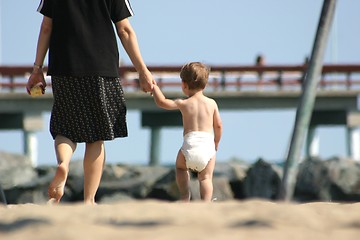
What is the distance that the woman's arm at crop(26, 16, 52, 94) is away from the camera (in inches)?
301

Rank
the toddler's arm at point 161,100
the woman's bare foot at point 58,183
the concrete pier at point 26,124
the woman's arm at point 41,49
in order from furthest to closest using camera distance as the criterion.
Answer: the concrete pier at point 26,124, the toddler's arm at point 161,100, the woman's arm at point 41,49, the woman's bare foot at point 58,183

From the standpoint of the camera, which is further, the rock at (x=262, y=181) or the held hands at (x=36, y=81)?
the rock at (x=262, y=181)

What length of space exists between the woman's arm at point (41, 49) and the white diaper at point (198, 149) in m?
1.21

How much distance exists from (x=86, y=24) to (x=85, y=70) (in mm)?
297

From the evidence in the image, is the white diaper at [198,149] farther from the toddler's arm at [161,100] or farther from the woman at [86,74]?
the woman at [86,74]

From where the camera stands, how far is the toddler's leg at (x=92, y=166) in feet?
25.3

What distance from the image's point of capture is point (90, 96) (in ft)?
25.1

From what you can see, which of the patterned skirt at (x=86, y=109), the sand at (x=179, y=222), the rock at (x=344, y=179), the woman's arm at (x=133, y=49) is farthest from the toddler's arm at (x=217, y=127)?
the rock at (x=344, y=179)

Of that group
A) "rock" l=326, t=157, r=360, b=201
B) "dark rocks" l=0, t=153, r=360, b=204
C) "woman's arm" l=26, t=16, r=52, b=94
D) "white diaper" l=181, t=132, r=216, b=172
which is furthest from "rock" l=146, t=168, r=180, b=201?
"woman's arm" l=26, t=16, r=52, b=94

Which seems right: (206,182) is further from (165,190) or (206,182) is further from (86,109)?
(165,190)

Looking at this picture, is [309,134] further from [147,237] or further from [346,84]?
[147,237]

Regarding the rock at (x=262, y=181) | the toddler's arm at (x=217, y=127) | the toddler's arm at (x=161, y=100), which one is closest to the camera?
the toddler's arm at (x=161, y=100)

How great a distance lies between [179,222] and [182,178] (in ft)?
8.90

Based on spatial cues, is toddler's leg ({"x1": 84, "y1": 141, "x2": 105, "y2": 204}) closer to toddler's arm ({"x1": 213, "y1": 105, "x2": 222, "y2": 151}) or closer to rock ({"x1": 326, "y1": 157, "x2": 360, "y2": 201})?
toddler's arm ({"x1": 213, "y1": 105, "x2": 222, "y2": 151})
